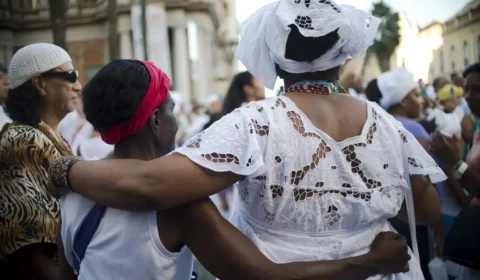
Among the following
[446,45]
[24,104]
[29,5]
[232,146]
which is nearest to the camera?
[232,146]

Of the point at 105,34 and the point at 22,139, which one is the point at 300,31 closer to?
the point at 22,139

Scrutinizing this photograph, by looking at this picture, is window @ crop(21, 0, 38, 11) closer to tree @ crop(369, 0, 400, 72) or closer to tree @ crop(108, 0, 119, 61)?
tree @ crop(108, 0, 119, 61)

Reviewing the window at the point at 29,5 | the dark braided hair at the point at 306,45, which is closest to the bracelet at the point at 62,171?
the dark braided hair at the point at 306,45

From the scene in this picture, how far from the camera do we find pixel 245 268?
1.72m

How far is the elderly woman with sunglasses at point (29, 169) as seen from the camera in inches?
99.3

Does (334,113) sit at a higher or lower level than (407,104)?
higher

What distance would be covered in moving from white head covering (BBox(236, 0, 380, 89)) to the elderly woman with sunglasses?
121 cm

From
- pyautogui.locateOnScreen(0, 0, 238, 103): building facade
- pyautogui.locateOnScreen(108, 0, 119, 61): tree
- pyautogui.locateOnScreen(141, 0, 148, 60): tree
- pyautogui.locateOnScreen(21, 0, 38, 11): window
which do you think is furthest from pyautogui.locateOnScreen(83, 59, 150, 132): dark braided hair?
pyautogui.locateOnScreen(141, 0, 148, 60): tree

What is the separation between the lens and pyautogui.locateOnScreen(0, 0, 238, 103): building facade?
392cm

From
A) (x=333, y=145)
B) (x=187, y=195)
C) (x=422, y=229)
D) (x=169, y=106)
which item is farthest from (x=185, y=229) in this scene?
(x=422, y=229)

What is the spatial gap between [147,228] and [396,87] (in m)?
3.22

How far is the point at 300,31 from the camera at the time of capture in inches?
71.3

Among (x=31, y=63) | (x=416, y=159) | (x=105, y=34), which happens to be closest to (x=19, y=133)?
(x=31, y=63)

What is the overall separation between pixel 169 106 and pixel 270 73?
387mm
